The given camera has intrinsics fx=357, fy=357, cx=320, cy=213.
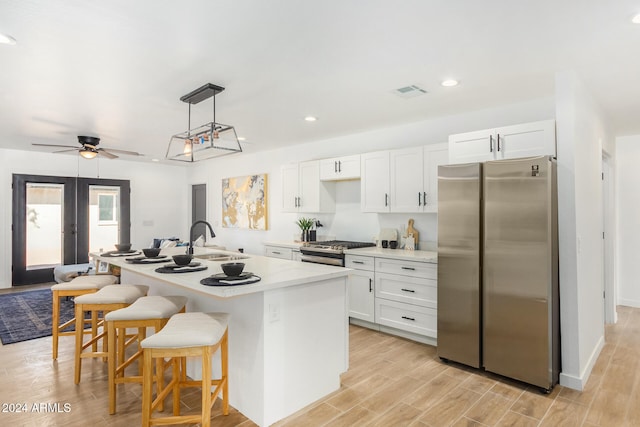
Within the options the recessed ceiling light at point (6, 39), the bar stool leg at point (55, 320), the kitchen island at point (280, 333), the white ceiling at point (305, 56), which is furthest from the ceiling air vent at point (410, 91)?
the bar stool leg at point (55, 320)

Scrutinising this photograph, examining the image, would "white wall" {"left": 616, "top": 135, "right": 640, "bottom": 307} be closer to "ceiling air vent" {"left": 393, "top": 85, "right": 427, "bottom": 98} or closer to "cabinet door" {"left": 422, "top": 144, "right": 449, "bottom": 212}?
"cabinet door" {"left": 422, "top": 144, "right": 449, "bottom": 212}

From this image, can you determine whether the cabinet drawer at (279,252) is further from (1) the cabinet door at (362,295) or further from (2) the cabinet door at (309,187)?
(1) the cabinet door at (362,295)

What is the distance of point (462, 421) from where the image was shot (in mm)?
2373

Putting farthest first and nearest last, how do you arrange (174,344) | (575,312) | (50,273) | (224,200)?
(224,200), (50,273), (575,312), (174,344)

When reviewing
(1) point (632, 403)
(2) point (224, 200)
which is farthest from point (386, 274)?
(2) point (224, 200)

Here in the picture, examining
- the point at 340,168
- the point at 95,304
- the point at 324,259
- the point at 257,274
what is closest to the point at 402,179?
the point at 340,168

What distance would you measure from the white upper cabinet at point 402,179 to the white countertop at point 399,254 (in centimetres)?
49

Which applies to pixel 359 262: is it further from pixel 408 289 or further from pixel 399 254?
pixel 408 289

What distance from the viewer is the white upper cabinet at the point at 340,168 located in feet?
15.5

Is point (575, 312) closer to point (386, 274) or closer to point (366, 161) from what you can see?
point (386, 274)

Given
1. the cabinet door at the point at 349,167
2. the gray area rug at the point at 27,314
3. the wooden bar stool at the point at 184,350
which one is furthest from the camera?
the cabinet door at the point at 349,167

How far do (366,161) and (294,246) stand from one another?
1.58 m

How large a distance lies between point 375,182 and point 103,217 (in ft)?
19.8

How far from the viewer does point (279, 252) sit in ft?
17.6
